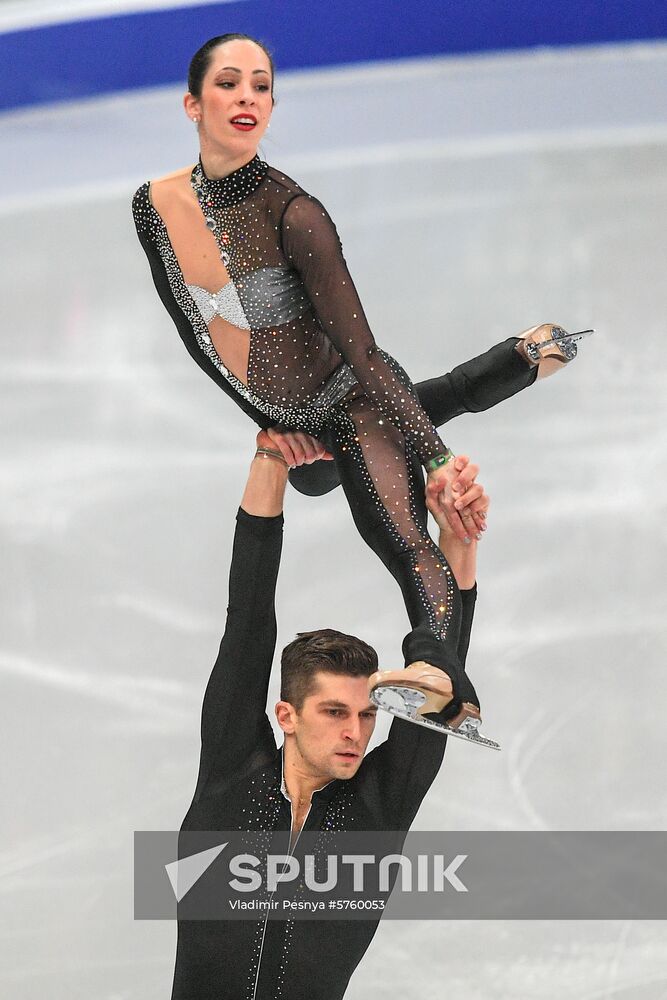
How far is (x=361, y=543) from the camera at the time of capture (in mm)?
3377

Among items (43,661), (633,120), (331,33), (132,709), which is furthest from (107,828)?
(331,33)

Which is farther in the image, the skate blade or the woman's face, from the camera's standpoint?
the woman's face

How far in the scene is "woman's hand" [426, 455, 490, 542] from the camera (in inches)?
80.0

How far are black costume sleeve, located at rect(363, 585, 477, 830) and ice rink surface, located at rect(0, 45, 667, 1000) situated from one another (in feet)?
1.31

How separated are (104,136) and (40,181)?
0.70 meters

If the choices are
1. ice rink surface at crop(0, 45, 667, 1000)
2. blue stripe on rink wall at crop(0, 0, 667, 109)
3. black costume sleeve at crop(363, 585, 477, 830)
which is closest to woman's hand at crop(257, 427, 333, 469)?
black costume sleeve at crop(363, 585, 477, 830)

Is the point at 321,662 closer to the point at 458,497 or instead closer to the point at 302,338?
the point at 458,497

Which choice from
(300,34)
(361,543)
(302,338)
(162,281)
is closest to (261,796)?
(302,338)

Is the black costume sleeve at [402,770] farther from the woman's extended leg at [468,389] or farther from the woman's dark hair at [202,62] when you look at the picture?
the woman's dark hair at [202,62]

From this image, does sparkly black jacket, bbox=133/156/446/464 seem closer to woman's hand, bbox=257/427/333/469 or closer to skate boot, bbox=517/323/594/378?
woman's hand, bbox=257/427/333/469

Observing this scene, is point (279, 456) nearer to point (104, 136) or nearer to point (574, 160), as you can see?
point (574, 160)

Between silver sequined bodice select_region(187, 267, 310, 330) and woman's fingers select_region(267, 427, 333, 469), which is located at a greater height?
silver sequined bodice select_region(187, 267, 310, 330)

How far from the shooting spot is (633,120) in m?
5.71

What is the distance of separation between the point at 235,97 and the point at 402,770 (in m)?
0.95
